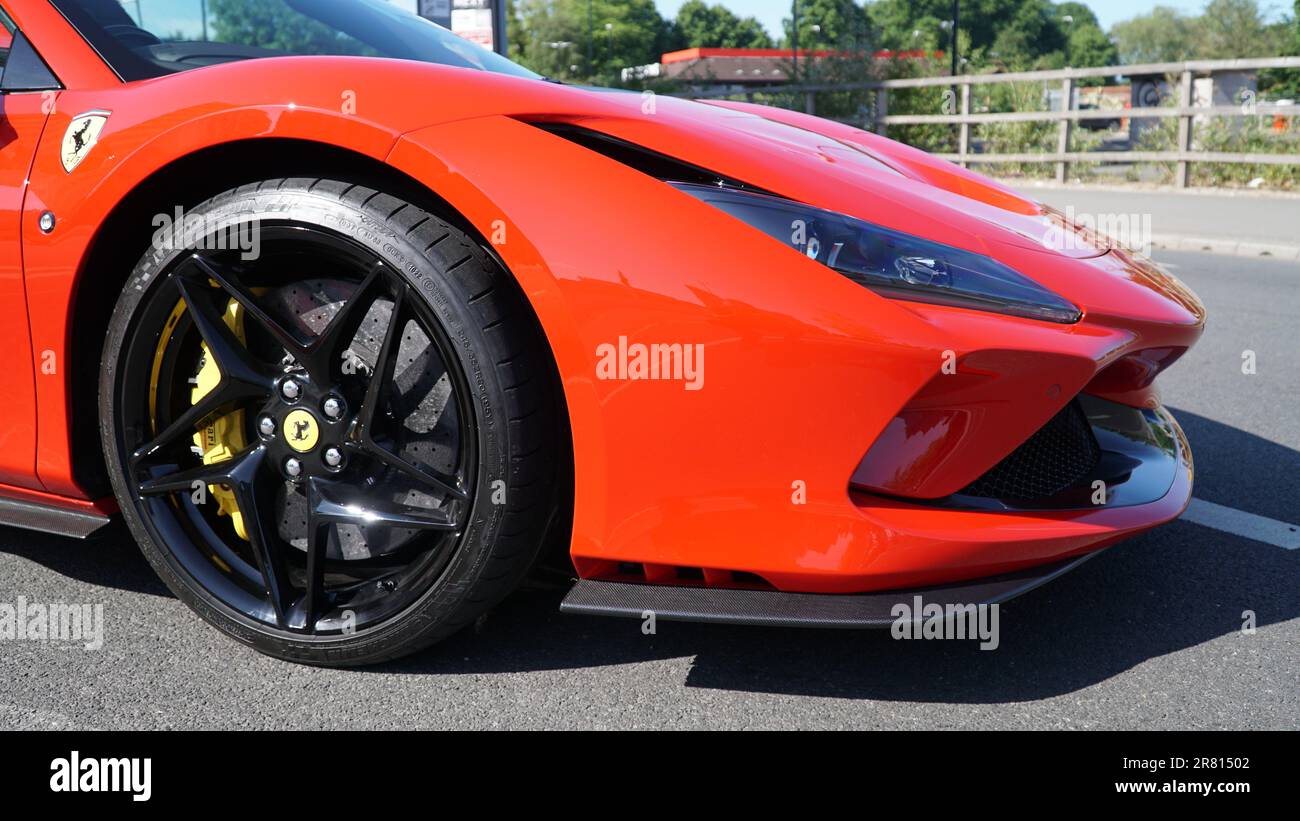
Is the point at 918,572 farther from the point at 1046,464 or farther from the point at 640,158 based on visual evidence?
the point at 640,158

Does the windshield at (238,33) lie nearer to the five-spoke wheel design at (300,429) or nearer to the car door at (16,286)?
the car door at (16,286)

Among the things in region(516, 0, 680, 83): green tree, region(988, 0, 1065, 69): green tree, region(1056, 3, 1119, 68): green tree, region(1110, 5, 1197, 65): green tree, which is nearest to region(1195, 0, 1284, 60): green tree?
region(516, 0, 680, 83): green tree

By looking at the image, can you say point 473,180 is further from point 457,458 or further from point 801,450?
point 801,450

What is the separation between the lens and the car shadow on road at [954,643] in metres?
2.04

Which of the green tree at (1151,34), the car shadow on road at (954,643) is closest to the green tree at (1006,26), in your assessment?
the green tree at (1151,34)

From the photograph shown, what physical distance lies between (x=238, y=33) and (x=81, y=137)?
50 cm

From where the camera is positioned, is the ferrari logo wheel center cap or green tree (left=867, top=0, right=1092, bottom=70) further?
green tree (left=867, top=0, right=1092, bottom=70)

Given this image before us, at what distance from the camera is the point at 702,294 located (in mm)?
1720

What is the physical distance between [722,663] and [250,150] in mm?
1318

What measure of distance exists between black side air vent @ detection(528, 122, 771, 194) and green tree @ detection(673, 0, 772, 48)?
334ft

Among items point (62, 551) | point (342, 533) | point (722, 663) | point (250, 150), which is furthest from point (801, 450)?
point (62, 551)

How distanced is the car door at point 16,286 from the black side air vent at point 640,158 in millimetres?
1045

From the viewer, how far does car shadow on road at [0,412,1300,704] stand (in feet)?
6.69

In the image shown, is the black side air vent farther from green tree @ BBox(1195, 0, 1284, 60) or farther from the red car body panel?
green tree @ BBox(1195, 0, 1284, 60)
